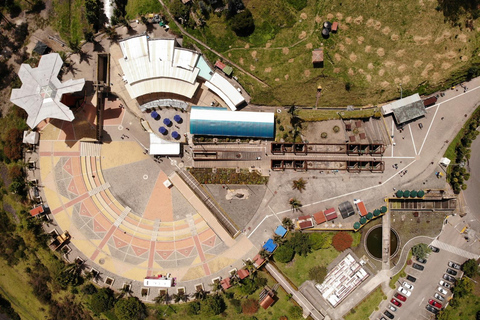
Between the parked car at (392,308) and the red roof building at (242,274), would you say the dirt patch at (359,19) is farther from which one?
the parked car at (392,308)

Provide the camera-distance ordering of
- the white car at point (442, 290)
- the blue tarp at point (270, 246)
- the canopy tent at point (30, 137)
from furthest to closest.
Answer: the canopy tent at point (30, 137)
the white car at point (442, 290)
the blue tarp at point (270, 246)

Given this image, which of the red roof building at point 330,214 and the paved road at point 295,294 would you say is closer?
the red roof building at point 330,214

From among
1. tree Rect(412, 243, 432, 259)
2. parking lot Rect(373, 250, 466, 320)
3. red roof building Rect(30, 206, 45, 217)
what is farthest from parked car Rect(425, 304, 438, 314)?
red roof building Rect(30, 206, 45, 217)

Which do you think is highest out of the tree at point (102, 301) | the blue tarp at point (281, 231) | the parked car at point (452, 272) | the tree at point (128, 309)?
the tree at point (102, 301)

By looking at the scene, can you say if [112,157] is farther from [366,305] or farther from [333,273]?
[366,305]

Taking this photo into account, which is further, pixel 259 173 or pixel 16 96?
pixel 259 173

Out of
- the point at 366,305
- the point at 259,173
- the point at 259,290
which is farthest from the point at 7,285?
the point at 366,305

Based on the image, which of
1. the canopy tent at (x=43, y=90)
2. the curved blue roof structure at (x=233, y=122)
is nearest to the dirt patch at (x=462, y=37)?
the curved blue roof structure at (x=233, y=122)

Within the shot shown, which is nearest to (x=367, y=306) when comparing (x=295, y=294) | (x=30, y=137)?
(x=295, y=294)
